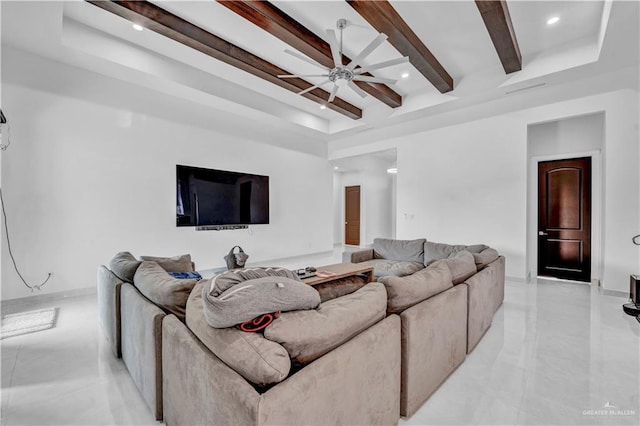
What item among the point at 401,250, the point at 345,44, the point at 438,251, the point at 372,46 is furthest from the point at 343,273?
the point at 345,44

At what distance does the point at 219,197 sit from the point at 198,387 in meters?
4.47

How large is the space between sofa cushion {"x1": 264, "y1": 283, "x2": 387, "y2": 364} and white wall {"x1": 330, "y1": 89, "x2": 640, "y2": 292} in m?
4.62

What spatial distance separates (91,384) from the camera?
192 cm

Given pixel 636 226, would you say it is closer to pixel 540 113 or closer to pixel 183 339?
pixel 540 113

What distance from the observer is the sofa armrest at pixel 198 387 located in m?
0.91

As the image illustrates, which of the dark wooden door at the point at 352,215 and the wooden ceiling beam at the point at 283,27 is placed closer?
the wooden ceiling beam at the point at 283,27

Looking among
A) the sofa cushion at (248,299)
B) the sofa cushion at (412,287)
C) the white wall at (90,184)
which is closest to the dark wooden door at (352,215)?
the white wall at (90,184)

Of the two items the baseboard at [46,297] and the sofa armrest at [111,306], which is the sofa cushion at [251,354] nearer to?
the sofa armrest at [111,306]

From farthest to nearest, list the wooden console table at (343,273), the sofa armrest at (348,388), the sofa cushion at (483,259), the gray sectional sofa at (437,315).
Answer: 1. the wooden console table at (343,273)
2. the sofa cushion at (483,259)
3. the gray sectional sofa at (437,315)
4. the sofa armrest at (348,388)

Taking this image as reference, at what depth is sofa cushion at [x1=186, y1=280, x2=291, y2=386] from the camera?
93 cm

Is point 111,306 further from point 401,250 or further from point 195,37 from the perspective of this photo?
point 401,250

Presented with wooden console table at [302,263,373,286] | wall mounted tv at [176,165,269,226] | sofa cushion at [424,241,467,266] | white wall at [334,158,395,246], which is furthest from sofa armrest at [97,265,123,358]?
white wall at [334,158,395,246]

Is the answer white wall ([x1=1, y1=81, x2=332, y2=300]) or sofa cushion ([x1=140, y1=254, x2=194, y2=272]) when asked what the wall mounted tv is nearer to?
white wall ([x1=1, y1=81, x2=332, y2=300])

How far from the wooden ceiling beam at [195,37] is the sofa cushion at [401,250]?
298 cm
